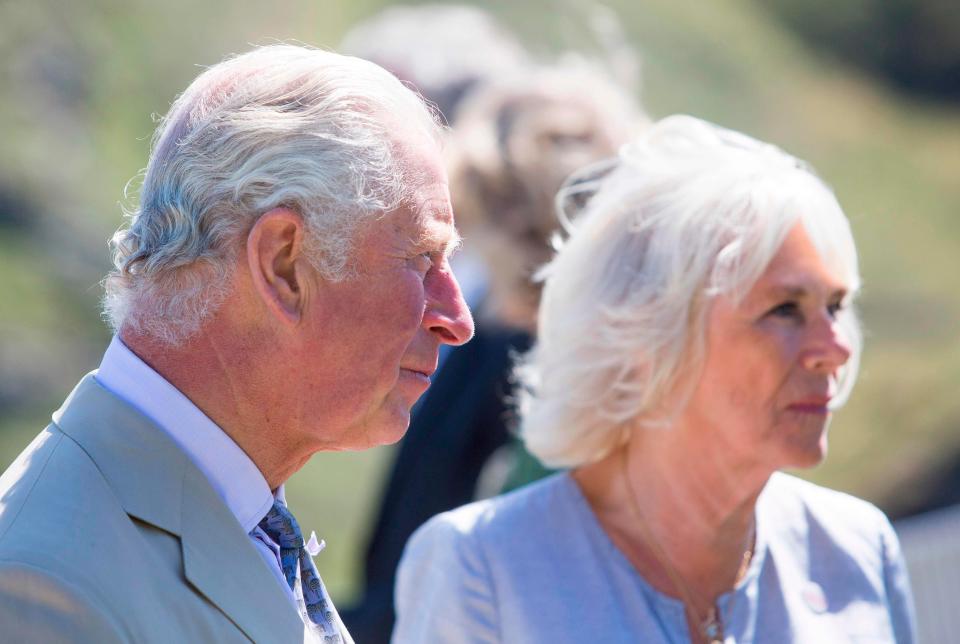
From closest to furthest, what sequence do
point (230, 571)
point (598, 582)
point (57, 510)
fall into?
point (57, 510) → point (230, 571) → point (598, 582)

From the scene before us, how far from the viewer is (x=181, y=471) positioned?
1.69m

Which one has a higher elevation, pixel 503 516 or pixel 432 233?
pixel 432 233

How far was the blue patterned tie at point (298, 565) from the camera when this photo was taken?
186cm

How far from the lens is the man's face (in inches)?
69.8

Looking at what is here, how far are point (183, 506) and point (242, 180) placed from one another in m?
0.48

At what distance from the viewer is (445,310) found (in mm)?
1896

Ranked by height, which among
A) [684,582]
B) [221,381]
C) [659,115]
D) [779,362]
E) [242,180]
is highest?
[242,180]

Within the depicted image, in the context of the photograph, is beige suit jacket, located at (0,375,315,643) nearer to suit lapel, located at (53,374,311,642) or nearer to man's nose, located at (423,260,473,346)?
suit lapel, located at (53,374,311,642)

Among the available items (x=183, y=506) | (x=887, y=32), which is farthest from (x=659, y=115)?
(x=183, y=506)

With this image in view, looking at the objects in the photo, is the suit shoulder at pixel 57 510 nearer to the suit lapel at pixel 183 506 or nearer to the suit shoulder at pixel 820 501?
the suit lapel at pixel 183 506

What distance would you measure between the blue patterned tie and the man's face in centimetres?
14

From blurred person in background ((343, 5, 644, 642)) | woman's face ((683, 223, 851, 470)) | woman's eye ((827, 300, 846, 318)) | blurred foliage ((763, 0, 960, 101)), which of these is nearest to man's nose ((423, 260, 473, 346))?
woman's face ((683, 223, 851, 470))

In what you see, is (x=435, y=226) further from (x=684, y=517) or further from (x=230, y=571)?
(x=684, y=517)

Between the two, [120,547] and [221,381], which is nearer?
[120,547]
